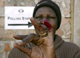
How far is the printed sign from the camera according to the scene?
250 cm

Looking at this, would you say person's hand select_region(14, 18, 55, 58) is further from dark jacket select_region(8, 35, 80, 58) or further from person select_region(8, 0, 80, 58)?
dark jacket select_region(8, 35, 80, 58)

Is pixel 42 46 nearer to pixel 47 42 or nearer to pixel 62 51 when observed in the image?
pixel 47 42

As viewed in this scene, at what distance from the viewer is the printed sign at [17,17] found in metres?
2.50

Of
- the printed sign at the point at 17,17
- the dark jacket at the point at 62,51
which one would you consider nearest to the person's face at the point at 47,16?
the dark jacket at the point at 62,51

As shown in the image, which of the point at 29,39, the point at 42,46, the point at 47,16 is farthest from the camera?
the point at 47,16

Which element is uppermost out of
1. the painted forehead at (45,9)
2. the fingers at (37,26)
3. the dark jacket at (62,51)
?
the painted forehead at (45,9)

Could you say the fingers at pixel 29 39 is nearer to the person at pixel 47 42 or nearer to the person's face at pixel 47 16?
the person at pixel 47 42

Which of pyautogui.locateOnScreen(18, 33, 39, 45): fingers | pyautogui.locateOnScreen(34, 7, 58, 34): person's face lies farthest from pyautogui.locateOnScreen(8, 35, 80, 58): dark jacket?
pyautogui.locateOnScreen(18, 33, 39, 45): fingers

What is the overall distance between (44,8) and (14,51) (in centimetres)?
60

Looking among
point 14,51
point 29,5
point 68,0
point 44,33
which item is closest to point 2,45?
point 29,5

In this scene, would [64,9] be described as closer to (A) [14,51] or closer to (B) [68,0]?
(B) [68,0]

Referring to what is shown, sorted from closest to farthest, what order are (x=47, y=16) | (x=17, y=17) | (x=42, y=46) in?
(x=42, y=46)
(x=47, y=16)
(x=17, y=17)

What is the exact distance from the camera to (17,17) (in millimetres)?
2512

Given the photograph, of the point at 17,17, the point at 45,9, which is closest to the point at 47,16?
the point at 45,9
